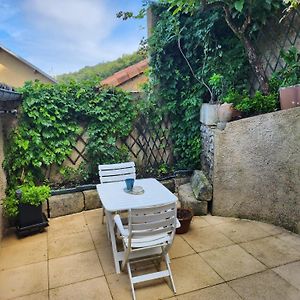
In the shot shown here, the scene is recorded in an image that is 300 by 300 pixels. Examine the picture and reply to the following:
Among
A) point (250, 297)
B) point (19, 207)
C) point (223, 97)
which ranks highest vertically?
point (223, 97)

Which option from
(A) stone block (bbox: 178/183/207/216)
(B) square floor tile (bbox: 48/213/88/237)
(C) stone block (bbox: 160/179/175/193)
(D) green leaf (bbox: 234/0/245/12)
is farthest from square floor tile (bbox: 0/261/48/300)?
(D) green leaf (bbox: 234/0/245/12)

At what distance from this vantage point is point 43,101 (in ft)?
12.4

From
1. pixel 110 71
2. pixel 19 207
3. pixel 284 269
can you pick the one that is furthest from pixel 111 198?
pixel 110 71

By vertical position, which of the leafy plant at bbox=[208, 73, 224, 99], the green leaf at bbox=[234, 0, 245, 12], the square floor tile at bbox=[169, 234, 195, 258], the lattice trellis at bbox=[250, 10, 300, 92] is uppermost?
the green leaf at bbox=[234, 0, 245, 12]

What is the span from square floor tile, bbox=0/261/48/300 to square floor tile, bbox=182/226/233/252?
1.58m

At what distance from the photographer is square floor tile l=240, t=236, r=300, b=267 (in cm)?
268

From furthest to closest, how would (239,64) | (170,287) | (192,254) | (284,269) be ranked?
(239,64), (192,254), (284,269), (170,287)

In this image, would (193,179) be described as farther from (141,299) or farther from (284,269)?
(141,299)

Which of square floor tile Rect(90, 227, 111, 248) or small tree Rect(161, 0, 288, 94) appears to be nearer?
square floor tile Rect(90, 227, 111, 248)

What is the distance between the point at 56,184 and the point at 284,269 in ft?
10.5

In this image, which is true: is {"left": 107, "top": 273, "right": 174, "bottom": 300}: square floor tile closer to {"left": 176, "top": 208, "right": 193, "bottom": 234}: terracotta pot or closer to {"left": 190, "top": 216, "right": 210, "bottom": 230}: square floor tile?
{"left": 176, "top": 208, "right": 193, "bottom": 234}: terracotta pot

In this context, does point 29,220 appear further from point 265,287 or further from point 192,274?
point 265,287

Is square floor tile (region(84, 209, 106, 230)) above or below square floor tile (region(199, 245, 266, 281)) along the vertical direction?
Answer: above

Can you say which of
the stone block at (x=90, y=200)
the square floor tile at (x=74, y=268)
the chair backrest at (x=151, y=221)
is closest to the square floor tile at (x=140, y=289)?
the square floor tile at (x=74, y=268)
